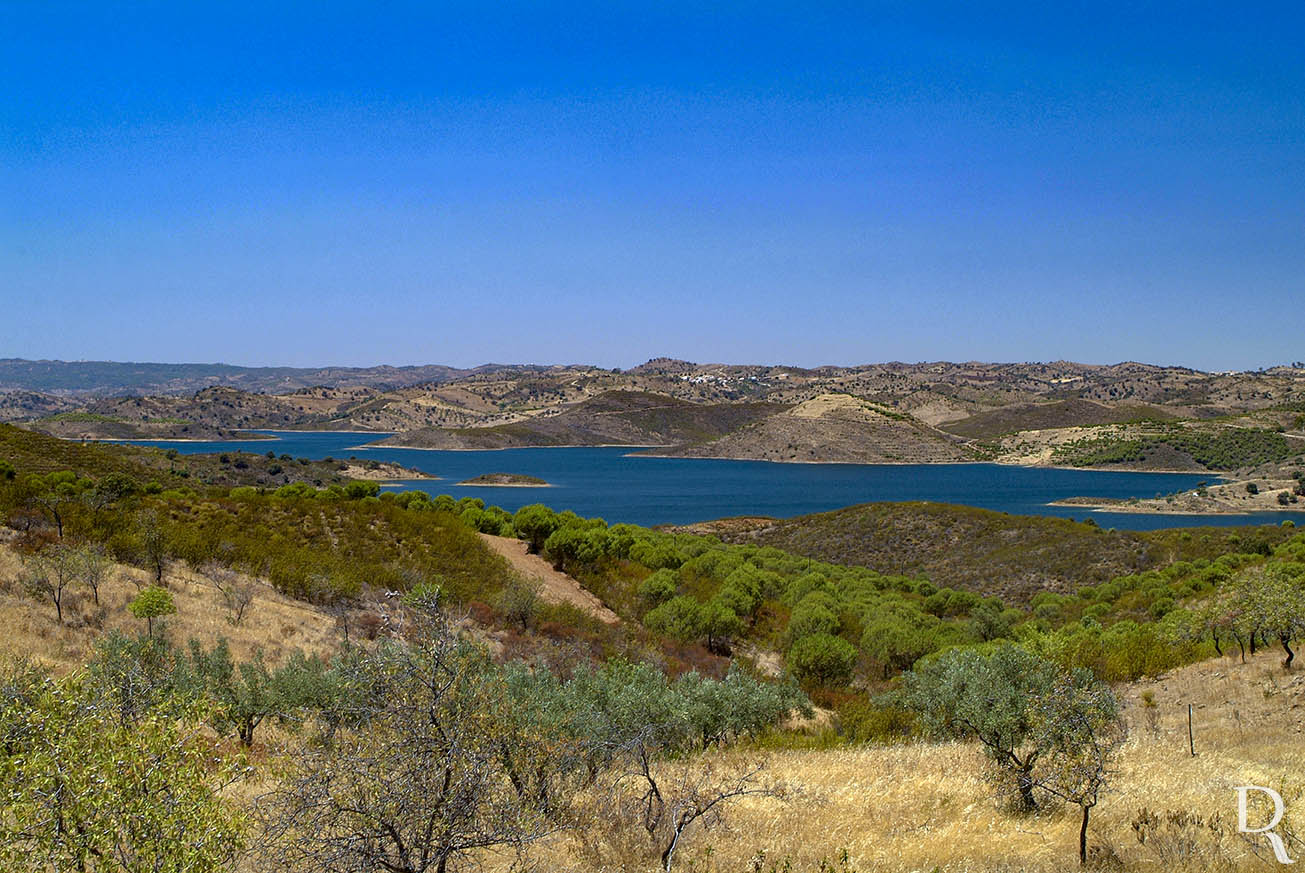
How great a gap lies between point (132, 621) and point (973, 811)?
14.4m

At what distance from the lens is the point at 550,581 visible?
26.6 metres

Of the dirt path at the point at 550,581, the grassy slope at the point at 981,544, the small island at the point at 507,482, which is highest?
the dirt path at the point at 550,581

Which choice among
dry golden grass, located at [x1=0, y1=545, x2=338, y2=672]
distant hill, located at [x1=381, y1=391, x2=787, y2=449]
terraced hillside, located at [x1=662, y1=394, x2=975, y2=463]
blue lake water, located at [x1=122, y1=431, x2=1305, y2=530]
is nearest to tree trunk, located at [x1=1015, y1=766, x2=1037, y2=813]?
dry golden grass, located at [x1=0, y1=545, x2=338, y2=672]

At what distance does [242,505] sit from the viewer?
27500 mm

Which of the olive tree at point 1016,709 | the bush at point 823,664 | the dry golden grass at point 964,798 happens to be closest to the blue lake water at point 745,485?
the bush at point 823,664

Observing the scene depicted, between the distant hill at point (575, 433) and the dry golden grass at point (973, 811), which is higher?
the dry golden grass at point (973, 811)

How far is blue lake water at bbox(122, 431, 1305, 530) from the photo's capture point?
86.8 m

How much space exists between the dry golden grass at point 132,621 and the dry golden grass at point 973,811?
26.1 ft

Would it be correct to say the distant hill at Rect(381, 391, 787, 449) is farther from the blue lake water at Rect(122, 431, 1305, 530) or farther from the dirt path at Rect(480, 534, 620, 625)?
the dirt path at Rect(480, 534, 620, 625)

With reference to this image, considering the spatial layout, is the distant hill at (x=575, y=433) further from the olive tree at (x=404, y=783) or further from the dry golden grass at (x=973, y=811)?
the olive tree at (x=404, y=783)

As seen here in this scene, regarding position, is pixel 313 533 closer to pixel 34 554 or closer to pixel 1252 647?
pixel 34 554

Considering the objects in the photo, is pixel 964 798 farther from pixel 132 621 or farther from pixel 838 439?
pixel 838 439

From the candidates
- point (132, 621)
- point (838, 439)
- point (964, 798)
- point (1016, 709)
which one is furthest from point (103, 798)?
point (838, 439)

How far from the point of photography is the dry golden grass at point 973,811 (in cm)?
665
